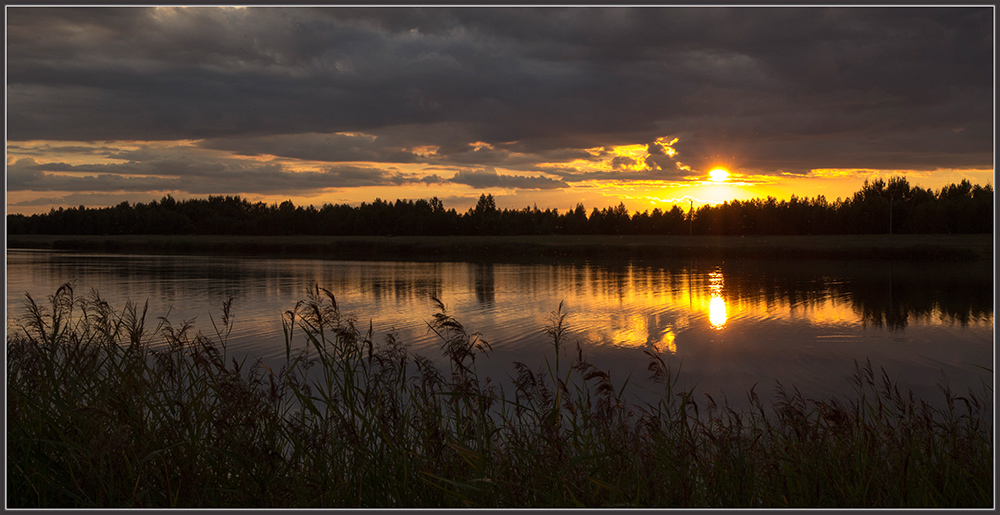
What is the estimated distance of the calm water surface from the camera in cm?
1373

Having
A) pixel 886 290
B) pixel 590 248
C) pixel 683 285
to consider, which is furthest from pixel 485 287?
pixel 590 248

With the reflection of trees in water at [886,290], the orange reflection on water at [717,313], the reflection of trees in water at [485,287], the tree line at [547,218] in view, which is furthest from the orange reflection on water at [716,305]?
the tree line at [547,218]

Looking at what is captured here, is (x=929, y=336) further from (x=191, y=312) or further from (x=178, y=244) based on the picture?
(x=178, y=244)

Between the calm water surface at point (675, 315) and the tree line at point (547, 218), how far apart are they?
40196mm

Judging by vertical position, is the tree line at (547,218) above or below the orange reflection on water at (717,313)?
above

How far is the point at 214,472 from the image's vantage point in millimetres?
5051

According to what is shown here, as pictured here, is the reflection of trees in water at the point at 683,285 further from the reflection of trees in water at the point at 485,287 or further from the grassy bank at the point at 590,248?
the grassy bank at the point at 590,248

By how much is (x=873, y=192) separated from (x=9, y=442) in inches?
4392

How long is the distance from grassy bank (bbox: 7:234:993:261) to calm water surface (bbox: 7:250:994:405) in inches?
916

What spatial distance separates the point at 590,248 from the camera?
75.1 m

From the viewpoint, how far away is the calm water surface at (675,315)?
13727 millimetres

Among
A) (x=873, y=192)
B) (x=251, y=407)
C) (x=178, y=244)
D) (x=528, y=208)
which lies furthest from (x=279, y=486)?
(x=528, y=208)

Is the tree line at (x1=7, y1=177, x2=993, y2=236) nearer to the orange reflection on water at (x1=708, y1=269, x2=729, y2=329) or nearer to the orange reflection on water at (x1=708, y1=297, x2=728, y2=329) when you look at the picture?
the orange reflection on water at (x1=708, y1=269, x2=729, y2=329)

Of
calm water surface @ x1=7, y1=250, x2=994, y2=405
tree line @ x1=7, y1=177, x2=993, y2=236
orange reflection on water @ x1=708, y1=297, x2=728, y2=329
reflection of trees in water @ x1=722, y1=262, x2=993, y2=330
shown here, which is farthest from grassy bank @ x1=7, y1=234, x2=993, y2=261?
orange reflection on water @ x1=708, y1=297, x2=728, y2=329
